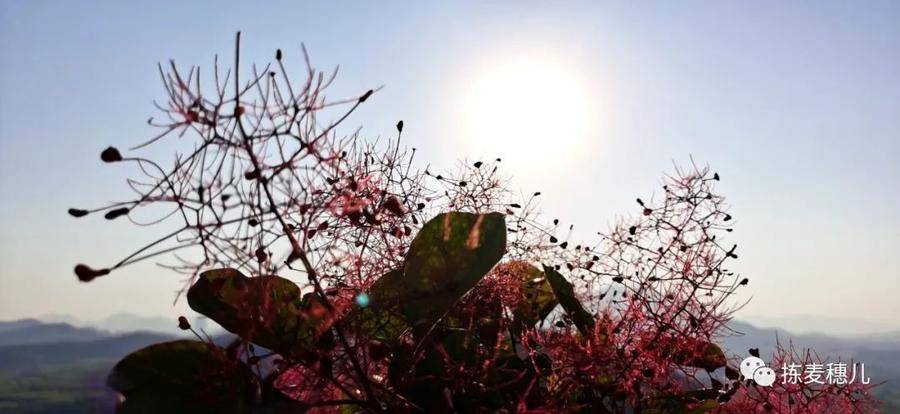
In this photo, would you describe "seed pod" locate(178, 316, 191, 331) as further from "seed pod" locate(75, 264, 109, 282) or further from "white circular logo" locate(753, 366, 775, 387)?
"white circular logo" locate(753, 366, 775, 387)

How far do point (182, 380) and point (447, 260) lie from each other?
273 mm

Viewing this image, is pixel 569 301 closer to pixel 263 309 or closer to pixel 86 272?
pixel 263 309

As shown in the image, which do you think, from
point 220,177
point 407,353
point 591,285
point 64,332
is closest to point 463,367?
point 407,353

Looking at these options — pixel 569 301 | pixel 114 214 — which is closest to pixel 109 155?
A: pixel 114 214

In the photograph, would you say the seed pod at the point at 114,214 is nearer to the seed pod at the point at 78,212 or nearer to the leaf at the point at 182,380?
the seed pod at the point at 78,212

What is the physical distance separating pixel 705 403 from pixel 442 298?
1.40 feet

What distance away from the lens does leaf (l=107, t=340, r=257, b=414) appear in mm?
649

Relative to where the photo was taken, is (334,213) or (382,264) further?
(382,264)

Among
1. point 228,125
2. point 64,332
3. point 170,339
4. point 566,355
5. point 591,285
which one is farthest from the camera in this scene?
point 64,332

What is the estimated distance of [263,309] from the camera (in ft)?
2.15

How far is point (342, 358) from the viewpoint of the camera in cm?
70

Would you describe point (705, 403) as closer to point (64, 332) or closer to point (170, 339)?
point (170, 339)
